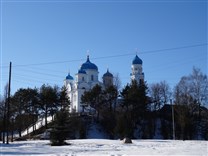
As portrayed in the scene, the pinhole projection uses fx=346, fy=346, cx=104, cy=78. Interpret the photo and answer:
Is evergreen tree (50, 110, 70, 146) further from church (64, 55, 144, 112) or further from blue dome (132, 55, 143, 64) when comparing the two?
blue dome (132, 55, 143, 64)

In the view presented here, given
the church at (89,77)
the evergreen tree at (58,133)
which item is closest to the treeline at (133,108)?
the church at (89,77)

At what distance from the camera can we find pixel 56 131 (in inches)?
1035

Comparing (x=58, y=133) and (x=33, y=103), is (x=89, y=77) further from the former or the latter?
(x=58, y=133)

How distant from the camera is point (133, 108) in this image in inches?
2181

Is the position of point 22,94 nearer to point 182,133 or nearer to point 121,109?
point 121,109

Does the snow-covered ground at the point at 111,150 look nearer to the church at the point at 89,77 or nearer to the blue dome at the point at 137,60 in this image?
the church at the point at 89,77

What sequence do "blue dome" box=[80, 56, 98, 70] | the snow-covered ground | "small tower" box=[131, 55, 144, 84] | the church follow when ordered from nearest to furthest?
the snow-covered ground
the church
"small tower" box=[131, 55, 144, 84]
"blue dome" box=[80, 56, 98, 70]

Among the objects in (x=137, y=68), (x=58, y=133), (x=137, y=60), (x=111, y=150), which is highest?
(x=137, y=60)

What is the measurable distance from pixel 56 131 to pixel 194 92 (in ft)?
102

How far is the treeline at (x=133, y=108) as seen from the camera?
51.0m

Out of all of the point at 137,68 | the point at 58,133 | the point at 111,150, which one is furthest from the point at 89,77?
the point at 111,150

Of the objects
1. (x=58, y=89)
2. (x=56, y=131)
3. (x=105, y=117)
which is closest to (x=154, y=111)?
(x=105, y=117)

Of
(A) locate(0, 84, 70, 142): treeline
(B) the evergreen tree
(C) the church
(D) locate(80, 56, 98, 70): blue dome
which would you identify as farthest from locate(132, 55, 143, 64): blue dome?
(B) the evergreen tree

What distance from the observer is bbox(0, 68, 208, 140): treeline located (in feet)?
167
